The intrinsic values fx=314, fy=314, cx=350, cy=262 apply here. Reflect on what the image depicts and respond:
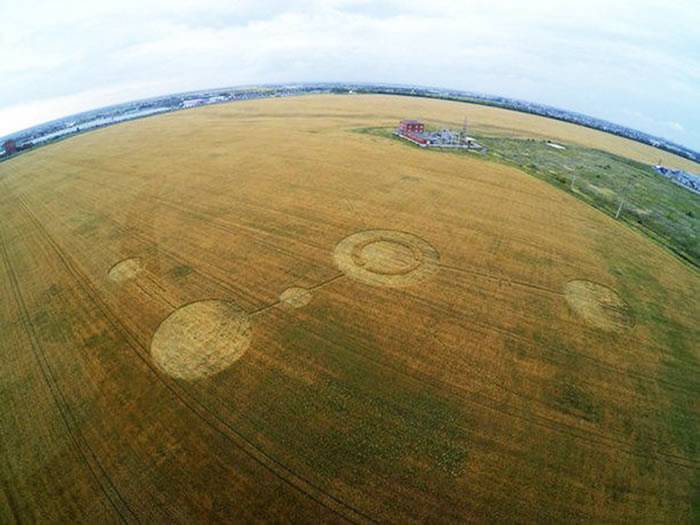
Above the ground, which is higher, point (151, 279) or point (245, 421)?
point (151, 279)

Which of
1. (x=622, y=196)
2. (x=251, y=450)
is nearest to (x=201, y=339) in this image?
(x=251, y=450)

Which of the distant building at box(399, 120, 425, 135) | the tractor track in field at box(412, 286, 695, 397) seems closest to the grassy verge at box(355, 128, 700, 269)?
the distant building at box(399, 120, 425, 135)

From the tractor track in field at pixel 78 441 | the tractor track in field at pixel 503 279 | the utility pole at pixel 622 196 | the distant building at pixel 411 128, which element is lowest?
Result: the tractor track in field at pixel 78 441

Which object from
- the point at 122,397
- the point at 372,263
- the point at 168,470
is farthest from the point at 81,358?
the point at 372,263

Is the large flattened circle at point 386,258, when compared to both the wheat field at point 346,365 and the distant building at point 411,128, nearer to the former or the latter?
the wheat field at point 346,365

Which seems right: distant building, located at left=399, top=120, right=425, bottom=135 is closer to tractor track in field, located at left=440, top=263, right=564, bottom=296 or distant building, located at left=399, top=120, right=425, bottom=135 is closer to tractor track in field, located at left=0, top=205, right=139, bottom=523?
tractor track in field, located at left=440, top=263, right=564, bottom=296

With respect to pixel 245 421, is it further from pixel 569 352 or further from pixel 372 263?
pixel 569 352

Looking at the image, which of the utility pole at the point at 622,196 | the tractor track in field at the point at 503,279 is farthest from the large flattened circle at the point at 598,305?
the utility pole at the point at 622,196
